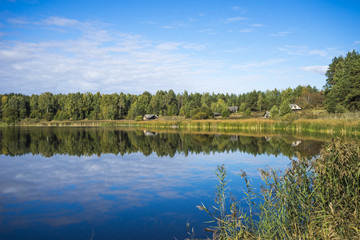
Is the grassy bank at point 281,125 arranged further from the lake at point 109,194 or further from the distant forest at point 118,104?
the distant forest at point 118,104

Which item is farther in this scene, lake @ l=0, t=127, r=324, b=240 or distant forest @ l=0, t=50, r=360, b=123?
distant forest @ l=0, t=50, r=360, b=123

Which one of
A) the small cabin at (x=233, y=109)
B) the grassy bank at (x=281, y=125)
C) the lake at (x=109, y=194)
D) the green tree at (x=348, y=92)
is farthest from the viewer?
the small cabin at (x=233, y=109)

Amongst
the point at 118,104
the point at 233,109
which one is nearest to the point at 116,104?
the point at 118,104

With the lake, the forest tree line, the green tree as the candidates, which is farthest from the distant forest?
the lake

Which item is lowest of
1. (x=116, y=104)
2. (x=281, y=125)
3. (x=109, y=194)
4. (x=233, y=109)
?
(x=109, y=194)

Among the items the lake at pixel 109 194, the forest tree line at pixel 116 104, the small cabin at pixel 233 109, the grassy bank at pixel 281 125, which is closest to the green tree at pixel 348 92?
the grassy bank at pixel 281 125

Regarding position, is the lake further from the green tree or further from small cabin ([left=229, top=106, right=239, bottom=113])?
small cabin ([left=229, top=106, right=239, bottom=113])

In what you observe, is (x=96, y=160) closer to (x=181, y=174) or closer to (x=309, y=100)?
(x=181, y=174)

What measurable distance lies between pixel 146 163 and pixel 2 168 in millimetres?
7060

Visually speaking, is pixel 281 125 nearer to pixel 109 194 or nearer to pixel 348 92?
pixel 348 92

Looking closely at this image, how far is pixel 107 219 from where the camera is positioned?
21.7 feet

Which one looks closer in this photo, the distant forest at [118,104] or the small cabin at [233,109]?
the distant forest at [118,104]

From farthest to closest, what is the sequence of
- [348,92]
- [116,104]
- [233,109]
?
1. [233,109]
2. [116,104]
3. [348,92]

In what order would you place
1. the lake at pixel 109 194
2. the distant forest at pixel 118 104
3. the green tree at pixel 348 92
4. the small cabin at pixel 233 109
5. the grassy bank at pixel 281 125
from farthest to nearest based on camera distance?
the small cabin at pixel 233 109, the distant forest at pixel 118 104, the green tree at pixel 348 92, the grassy bank at pixel 281 125, the lake at pixel 109 194
